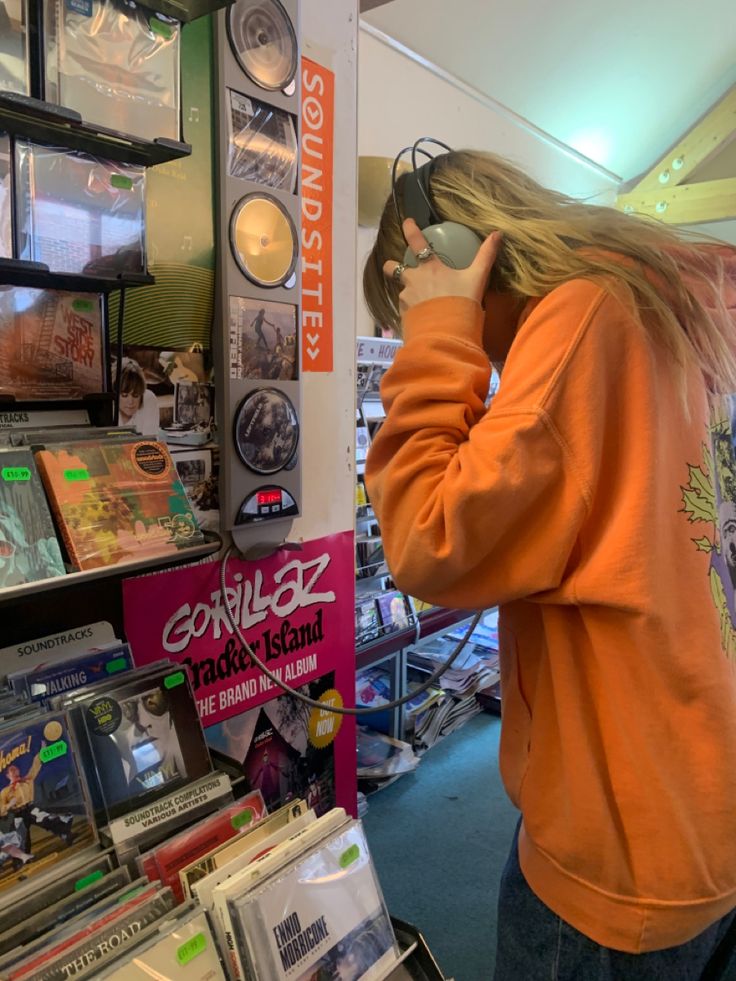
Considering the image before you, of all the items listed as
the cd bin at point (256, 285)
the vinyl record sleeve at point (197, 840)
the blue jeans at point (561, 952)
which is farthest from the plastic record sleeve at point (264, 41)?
the blue jeans at point (561, 952)

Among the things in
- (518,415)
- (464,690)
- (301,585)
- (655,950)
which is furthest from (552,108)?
(655,950)

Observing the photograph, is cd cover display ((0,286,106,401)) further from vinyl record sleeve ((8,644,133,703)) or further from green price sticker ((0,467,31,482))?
vinyl record sleeve ((8,644,133,703))

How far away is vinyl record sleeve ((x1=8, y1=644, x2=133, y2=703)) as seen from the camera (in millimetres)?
868

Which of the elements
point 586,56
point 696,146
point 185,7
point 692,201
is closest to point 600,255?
point 185,7

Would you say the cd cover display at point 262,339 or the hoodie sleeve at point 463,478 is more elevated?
the cd cover display at point 262,339

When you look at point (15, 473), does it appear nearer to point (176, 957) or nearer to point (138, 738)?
point (138, 738)

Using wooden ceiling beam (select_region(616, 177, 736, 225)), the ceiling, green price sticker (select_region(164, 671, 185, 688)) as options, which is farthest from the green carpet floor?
wooden ceiling beam (select_region(616, 177, 736, 225))

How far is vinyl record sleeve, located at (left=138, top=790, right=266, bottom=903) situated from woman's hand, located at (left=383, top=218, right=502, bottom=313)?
650mm

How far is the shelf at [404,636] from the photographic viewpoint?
8.02 feet

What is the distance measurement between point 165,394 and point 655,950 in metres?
0.93

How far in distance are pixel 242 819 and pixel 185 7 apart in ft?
3.19

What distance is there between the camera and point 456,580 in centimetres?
77

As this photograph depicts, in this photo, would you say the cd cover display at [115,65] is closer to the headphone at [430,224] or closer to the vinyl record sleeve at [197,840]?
the headphone at [430,224]

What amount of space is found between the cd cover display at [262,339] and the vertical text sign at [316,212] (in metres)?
0.09
